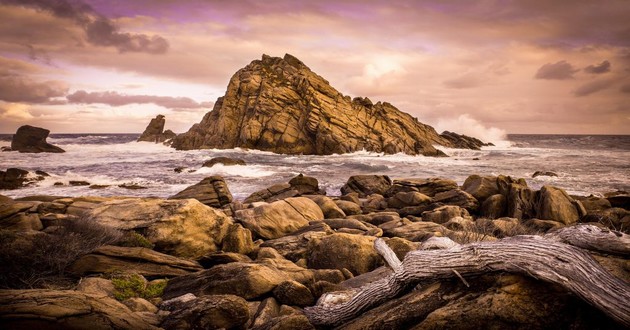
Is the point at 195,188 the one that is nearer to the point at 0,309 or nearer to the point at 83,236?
the point at 83,236

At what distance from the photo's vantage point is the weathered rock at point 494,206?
1956 cm

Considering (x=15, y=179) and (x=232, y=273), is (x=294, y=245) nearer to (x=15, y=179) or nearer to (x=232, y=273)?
(x=232, y=273)

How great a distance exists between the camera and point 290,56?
8444 cm

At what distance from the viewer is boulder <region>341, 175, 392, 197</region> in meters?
27.3

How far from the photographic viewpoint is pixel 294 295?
7113 millimetres

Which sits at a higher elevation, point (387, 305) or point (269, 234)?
point (387, 305)

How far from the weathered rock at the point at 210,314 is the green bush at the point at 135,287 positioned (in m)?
1.70

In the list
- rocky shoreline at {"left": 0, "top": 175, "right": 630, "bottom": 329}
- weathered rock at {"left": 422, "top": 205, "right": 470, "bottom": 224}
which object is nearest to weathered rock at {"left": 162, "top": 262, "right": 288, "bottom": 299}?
rocky shoreline at {"left": 0, "top": 175, "right": 630, "bottom": 329}

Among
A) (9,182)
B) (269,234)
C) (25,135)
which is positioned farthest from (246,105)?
(269,234)

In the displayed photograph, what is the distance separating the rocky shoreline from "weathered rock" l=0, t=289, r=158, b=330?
0.05 feet

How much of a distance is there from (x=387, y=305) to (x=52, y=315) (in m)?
4.55

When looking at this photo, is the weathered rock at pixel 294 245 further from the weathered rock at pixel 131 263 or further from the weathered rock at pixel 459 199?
the weathered rock at pixel 459 199

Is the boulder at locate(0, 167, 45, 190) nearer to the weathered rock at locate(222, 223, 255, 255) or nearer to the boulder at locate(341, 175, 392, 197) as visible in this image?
the boulder at locate(341, 175, 392, 197)

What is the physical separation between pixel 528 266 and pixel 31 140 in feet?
289
